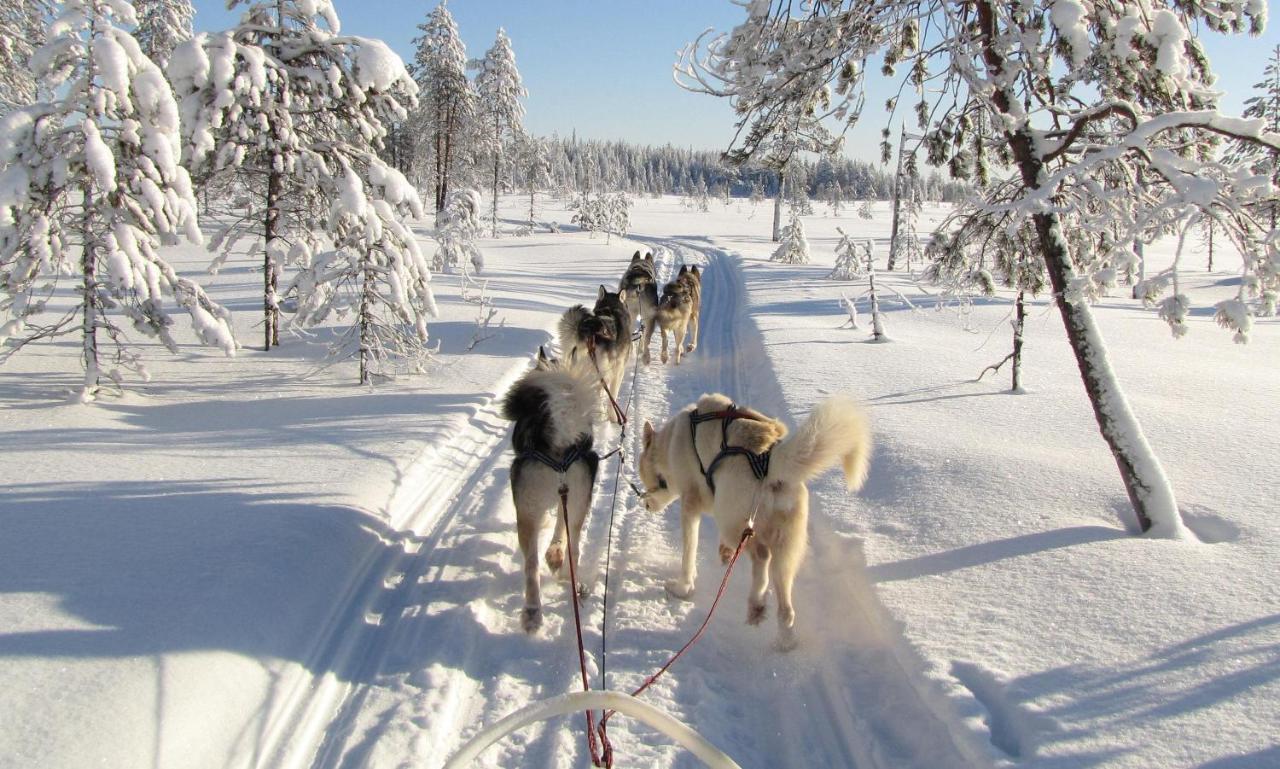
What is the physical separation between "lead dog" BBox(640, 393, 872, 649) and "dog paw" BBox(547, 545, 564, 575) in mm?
792

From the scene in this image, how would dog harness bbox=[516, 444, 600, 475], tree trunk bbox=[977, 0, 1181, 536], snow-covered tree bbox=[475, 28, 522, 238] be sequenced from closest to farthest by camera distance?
1. dog harness bbox=[516, 444, 600, 475]
2. tree trunk bbox=[977, 0, 1181, 536]
3. snow-covered tree bbox=[475, 28, 522, 238]

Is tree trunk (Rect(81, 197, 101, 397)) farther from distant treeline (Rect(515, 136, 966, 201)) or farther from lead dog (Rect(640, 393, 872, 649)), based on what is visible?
distant treeline (Rect(515, 136, 966, 201))

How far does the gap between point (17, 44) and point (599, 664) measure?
21.3 metres

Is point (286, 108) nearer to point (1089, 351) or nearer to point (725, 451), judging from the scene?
point (725, 451)

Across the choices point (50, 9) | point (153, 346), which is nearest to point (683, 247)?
point (50, 9)

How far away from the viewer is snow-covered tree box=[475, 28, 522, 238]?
41031mm

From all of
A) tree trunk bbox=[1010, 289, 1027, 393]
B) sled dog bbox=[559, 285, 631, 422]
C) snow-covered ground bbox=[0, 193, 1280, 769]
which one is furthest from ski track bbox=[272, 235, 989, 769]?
tree trunk bbox=[1010, 289, 1027, 393]

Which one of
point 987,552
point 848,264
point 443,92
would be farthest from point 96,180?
point 443,92

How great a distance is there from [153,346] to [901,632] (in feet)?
40.2

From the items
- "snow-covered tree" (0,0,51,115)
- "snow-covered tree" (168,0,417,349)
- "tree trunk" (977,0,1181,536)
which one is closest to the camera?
"tree trunk" (977,0,1181,536)

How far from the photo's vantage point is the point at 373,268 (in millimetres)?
8906

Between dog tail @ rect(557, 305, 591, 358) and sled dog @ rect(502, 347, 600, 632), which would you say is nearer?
sled dog @ rect(502, 347, 600, 632)

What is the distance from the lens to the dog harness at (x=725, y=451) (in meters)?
3.87

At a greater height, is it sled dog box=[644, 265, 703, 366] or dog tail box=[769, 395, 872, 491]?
sled dog box=[644, 265, 703, 366]
